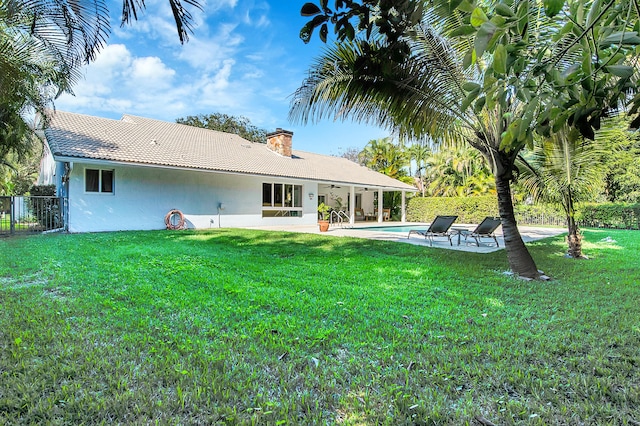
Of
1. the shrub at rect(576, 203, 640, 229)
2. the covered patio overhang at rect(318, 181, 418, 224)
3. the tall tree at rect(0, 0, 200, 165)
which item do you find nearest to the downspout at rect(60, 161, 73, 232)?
the tall tree at rect(0, 0, 200, 165)

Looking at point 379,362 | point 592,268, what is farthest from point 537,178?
point 379,362

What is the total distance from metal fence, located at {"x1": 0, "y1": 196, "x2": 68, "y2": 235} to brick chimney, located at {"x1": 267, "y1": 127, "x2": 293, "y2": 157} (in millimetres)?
13138

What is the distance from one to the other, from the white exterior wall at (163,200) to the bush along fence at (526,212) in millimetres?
12540

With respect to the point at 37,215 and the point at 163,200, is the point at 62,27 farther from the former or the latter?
the point at 163,200

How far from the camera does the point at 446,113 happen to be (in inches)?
263

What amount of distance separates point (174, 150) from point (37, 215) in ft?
20.3

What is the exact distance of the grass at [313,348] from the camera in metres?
2.23

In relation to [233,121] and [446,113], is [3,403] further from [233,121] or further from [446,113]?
[233,121]

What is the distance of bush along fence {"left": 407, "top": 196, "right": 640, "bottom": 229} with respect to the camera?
65.3ft

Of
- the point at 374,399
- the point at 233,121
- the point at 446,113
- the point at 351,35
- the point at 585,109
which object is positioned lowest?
the point at 374,399

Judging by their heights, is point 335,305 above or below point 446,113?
below

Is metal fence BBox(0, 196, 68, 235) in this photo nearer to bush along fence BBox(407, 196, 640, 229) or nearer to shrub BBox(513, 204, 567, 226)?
bush along fence BBox(407, 196, 640, 229)

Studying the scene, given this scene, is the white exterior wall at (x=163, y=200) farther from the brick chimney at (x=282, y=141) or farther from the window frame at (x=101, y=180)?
the brick chimney at (x=282, y=141)

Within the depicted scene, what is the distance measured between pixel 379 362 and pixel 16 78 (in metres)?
6.26
